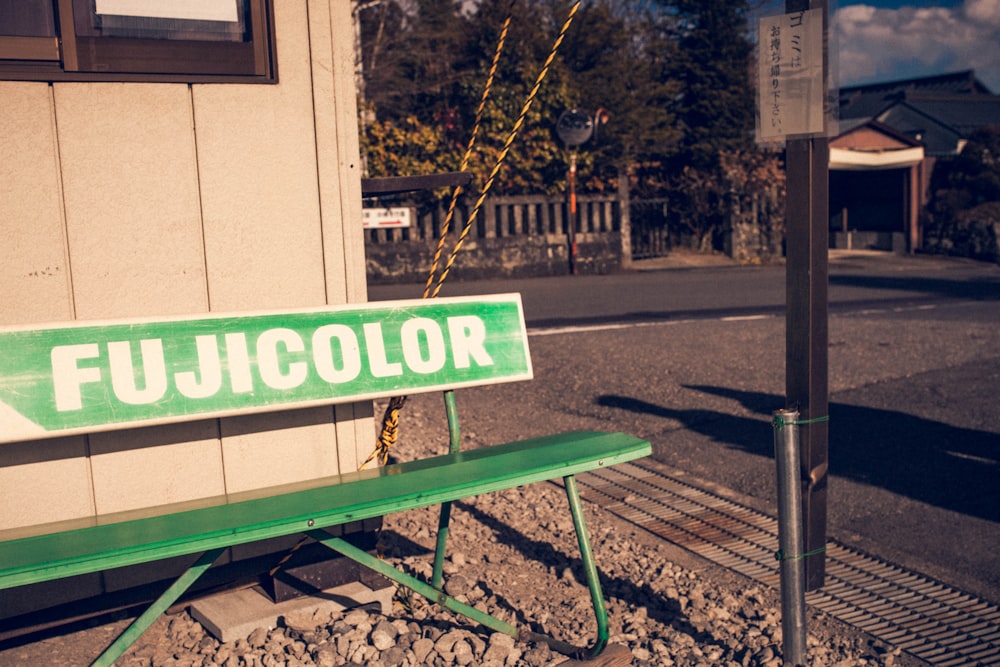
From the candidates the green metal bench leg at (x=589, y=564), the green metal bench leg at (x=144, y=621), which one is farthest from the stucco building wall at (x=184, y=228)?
the green metal bench leg at (x=589, y=564)

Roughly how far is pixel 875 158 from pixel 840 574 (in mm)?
23787

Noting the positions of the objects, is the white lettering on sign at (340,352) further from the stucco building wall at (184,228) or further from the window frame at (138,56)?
the window frame at (138,56)

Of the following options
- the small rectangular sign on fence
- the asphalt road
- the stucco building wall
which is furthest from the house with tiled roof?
the stucco building wall

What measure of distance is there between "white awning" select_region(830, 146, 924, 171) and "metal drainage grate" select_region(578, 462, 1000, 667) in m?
21.8

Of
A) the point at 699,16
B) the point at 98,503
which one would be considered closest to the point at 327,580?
the point at 98,503

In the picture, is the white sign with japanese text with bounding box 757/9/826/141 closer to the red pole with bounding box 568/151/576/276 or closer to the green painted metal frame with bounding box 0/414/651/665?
the green painted metal frame with bounding box 0/414/651/665

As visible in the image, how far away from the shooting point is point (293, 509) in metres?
2.87

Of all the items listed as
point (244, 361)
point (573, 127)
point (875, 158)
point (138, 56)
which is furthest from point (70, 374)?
point (875, 158)

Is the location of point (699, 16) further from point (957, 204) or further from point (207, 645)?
point (207, 645)

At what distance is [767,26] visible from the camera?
345 centimetres

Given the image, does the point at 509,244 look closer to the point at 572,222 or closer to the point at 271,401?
the point at 572,222

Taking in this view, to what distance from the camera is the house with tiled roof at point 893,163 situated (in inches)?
1023

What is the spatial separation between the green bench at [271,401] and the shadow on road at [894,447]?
2.49m

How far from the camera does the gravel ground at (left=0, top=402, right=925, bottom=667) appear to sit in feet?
10.7
